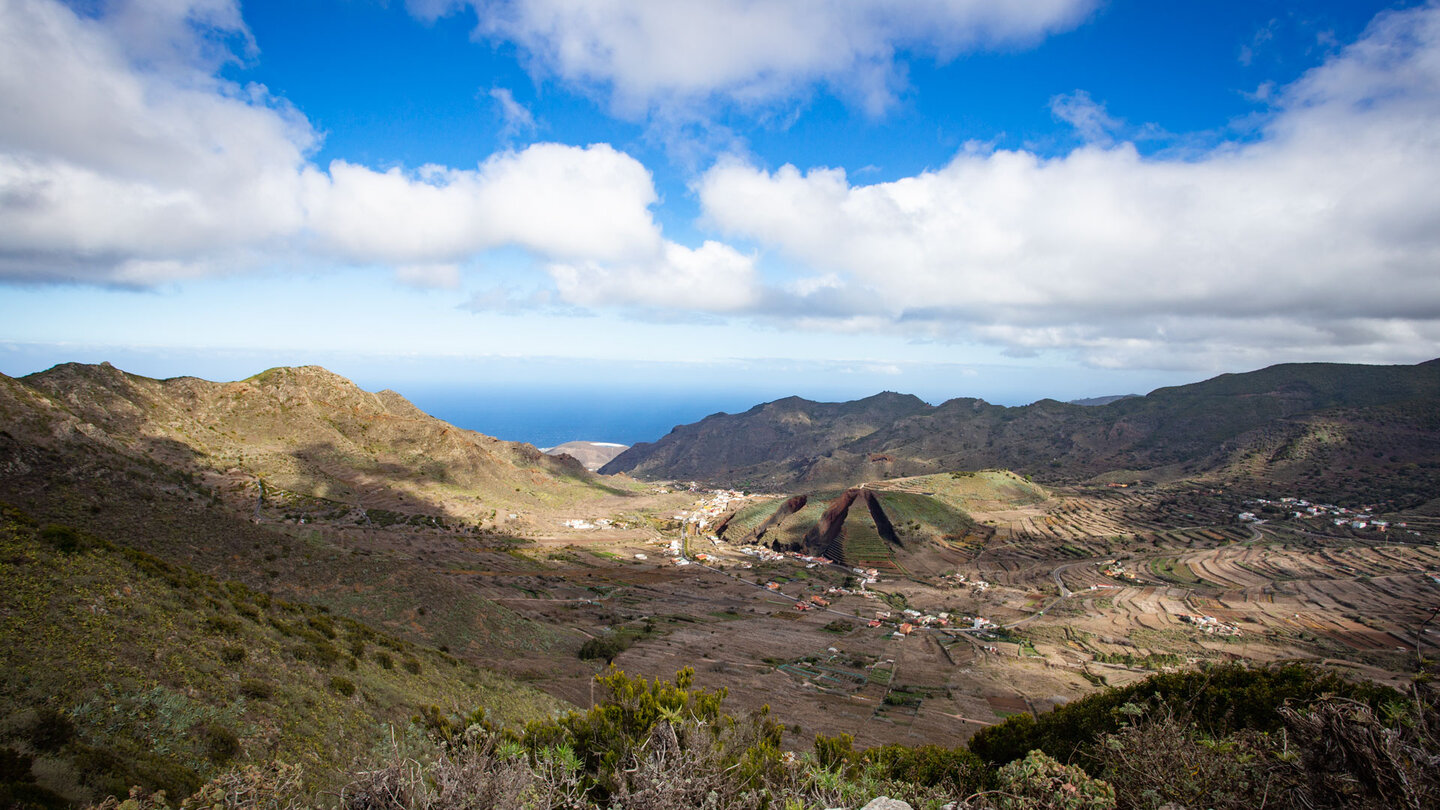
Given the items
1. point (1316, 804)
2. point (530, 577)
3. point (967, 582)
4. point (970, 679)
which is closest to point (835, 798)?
point (1316, 804)

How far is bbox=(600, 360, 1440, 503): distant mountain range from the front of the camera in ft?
332

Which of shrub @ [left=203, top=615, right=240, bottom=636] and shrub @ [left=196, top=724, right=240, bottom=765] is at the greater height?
shrub @ [left=203, top=615, right=240, bottom=636]

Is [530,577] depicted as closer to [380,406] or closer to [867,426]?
[380,406]

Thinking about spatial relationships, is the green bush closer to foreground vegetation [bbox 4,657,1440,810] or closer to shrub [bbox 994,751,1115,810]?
foreground vegetation [bbox 4,657,1440,810]

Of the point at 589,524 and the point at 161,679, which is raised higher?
the point at 161,679

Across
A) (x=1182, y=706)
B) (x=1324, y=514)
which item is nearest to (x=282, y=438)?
(x=1182, y=706)

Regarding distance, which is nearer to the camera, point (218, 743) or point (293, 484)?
point (218, 743)

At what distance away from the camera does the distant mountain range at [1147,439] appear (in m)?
101

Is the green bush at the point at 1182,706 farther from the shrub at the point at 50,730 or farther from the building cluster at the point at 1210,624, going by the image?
the building cluster at the point at 1210,624

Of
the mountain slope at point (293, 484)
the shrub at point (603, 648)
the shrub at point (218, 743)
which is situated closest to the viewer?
the shrub at point (218, 743)

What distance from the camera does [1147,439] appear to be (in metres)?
142

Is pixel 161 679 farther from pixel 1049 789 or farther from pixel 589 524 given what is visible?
pixel 589 524

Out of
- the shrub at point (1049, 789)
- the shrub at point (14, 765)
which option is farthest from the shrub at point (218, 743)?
the shrub at point (1049, 789)

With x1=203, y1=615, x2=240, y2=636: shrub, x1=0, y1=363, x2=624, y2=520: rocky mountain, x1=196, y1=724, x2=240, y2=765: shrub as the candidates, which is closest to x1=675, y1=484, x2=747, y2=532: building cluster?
x1=0, y1=363, x2=624, y2=520: rocky mountain
